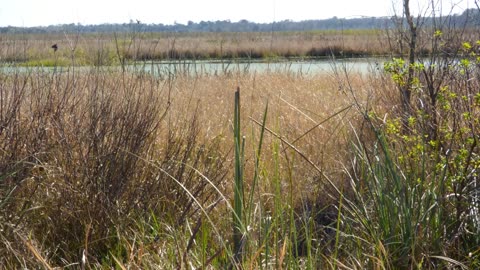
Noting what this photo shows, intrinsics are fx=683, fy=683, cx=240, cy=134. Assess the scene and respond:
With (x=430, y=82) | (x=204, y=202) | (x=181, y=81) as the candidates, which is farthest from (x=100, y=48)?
(x=181, y=81)

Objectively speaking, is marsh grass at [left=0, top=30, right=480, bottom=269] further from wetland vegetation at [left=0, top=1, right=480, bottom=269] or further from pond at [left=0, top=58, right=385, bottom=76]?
pond at [left=0, top=58, right=385, bottom=76]

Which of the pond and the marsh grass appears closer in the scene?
the marsh grass

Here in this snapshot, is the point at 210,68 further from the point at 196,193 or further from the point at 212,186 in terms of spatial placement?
the point at 196,193

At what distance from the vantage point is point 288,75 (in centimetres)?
1182

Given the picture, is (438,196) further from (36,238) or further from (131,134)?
(36,238)

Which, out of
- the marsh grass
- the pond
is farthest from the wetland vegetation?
the pond

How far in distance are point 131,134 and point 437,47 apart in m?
2.09

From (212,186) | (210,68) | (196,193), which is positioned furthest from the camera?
(210,68)

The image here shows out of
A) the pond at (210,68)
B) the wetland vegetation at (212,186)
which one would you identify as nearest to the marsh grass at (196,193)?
the wetland vegetation at (212,186)

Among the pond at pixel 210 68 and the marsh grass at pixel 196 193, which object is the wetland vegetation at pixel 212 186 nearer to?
the marsh grass at pixel 196 193

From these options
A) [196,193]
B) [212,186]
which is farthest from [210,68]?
[196,193]

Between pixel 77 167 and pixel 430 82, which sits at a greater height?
pixel 430 82

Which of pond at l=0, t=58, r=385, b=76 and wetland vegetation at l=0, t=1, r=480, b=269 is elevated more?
pond at l=0, t=58, r=385, b=76

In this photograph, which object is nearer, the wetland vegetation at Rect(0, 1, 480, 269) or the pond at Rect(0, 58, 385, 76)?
the wetland vegetation at Rect(0, 1, 480, 269)
